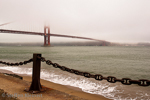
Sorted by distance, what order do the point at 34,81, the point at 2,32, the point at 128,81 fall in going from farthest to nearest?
1. the point at 2,32
2. the point at 34,81
3. the point at 128,81

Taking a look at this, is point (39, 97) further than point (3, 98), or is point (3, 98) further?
point (39, 97)

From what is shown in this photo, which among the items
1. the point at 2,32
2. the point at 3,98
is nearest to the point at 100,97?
the point at 3,98

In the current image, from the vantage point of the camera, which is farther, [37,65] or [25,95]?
[37,65]

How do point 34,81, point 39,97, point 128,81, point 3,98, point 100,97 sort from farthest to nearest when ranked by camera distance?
1. point 100,97
2. point 34,81
3. point 39,97
4. point 3,98
5. point 128,81

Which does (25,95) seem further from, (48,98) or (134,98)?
(134,98)

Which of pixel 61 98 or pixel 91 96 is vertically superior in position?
pixel 61 98

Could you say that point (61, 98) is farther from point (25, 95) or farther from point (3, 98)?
point (3, 98)

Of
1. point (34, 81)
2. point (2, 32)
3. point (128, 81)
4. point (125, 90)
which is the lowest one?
point (125, 90)

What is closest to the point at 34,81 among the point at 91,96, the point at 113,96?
the point at 91,96

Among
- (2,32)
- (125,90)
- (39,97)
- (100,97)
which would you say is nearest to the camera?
(39,97)
